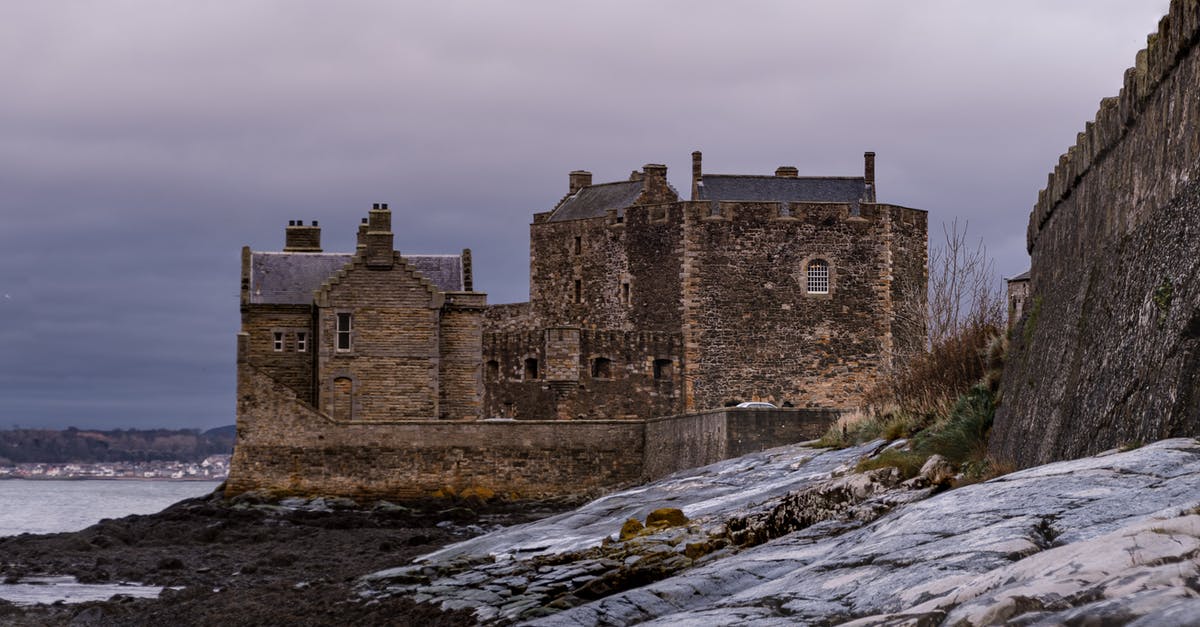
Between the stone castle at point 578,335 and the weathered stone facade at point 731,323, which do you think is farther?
the weathered stone facade at point 731,323

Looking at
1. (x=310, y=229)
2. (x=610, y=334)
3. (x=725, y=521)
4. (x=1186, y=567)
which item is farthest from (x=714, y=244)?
(x=1186, y=567)

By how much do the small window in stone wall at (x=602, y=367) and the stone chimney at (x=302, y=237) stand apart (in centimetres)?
1015

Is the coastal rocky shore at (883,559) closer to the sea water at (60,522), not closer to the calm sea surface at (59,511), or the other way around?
the sea water at (60,522)

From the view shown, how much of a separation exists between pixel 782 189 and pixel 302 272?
18.2 m

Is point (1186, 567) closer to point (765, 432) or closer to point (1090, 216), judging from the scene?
point (1090, 216)

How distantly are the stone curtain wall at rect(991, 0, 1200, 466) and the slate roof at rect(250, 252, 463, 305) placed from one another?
35996 millimetres

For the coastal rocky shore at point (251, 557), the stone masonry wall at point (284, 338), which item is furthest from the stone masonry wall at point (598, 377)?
the coastal rocky shore at point (251, 557)

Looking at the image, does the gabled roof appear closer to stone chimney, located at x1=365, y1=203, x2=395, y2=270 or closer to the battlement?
stone chimney, located at x1=365, y1=203, x2=395, y2=270

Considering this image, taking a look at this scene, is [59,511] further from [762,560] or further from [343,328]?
[762,560]

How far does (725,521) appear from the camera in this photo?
62.4 feet

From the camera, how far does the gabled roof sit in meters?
59.8

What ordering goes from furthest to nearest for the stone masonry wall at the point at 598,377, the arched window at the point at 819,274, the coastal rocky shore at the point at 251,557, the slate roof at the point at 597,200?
the slate roof at the point at 597,200 < the arched window at the point at 819,274 < the stone masonry wall at the point at 598,377 < the coastal rocky shore at the point at 251,557

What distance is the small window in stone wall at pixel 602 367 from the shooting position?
5641 centimetres

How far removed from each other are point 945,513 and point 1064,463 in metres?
1.13
